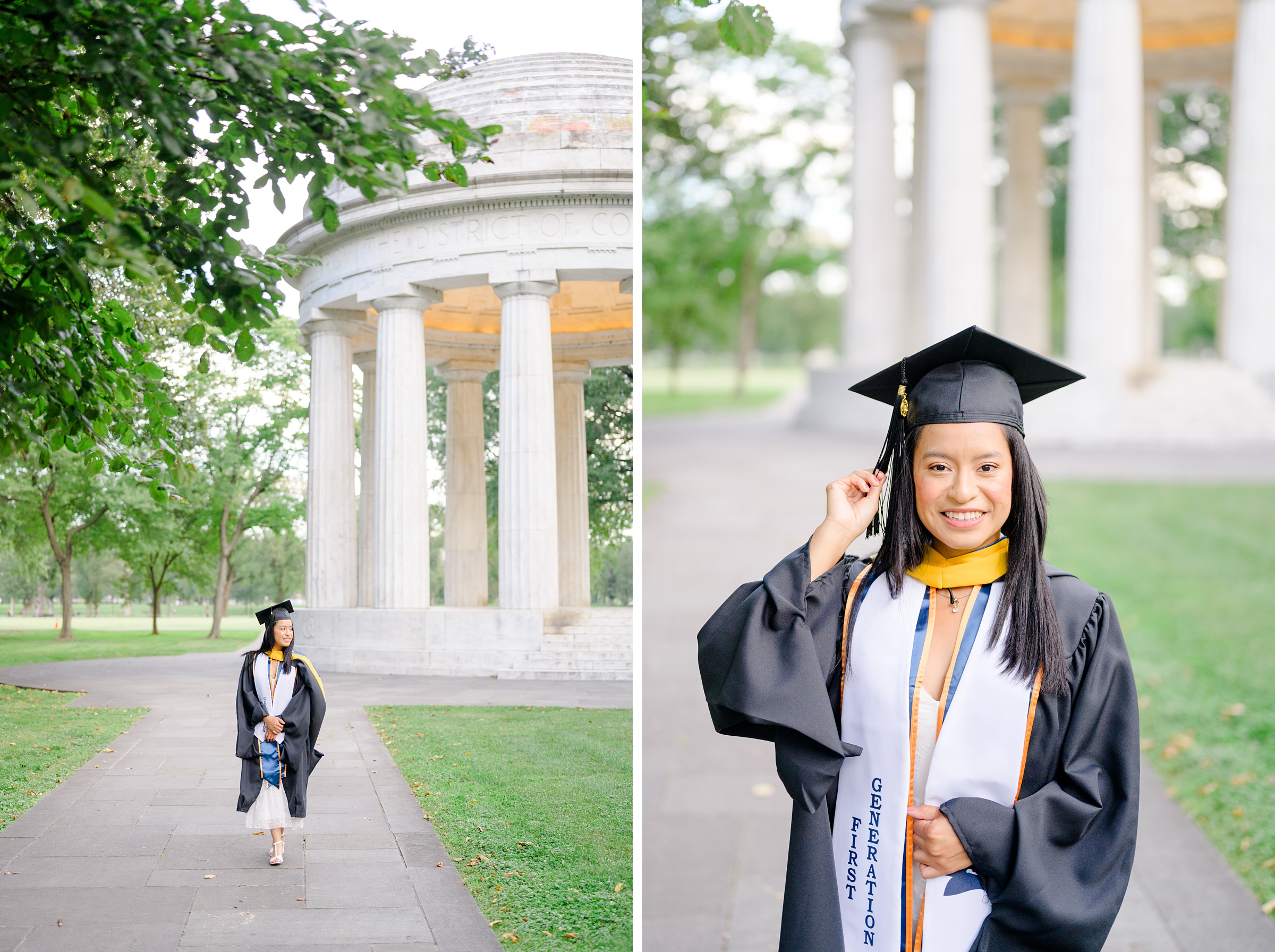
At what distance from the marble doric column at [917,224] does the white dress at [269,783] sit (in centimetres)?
1893

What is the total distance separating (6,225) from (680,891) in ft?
14.3

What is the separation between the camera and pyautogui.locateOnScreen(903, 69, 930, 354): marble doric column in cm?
2150

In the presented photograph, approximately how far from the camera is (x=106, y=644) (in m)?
3.29

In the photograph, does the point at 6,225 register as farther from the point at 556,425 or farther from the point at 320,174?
the point at 556,425

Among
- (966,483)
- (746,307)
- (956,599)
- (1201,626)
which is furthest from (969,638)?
(746,307)

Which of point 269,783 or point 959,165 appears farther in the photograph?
point 959,165

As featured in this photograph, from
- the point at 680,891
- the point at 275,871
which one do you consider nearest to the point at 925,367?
the point at 275,871

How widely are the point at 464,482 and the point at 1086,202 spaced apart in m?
16.9

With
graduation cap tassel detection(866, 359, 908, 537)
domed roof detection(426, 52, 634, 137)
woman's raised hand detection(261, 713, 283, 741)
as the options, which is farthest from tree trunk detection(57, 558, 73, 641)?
graduation cap tassel detection(866, 359, 908, 537)

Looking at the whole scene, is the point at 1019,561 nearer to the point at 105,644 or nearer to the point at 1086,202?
the point at 105,644

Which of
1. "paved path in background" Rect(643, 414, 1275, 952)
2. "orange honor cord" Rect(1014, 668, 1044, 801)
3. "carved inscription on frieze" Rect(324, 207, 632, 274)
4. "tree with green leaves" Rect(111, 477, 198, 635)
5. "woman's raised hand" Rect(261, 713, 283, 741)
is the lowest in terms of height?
"paved path in background" Rect(643, 414, 1275, 952)

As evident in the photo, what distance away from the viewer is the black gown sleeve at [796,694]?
2.41 m

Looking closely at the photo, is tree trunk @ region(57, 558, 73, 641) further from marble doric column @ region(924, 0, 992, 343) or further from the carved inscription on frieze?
marble doric column @ region(924, 0, 992, 343)

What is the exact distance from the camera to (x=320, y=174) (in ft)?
10.3
